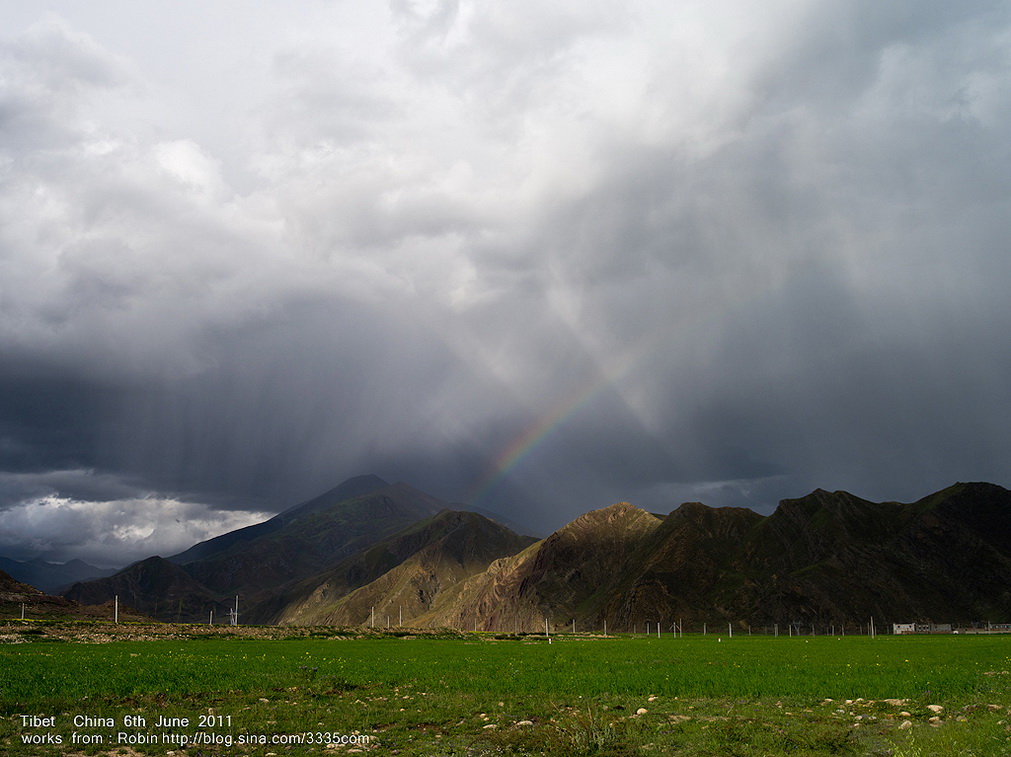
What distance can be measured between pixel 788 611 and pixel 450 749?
204m

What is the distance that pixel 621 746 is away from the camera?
15.5 metres

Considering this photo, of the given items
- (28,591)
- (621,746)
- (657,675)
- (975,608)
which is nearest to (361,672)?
(657,675)

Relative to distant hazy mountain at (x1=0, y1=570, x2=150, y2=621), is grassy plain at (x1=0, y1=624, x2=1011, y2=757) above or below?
above

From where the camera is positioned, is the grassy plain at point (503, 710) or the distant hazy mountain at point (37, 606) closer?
the grassy plain at point (503, 710)

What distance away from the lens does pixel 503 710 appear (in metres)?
20.7

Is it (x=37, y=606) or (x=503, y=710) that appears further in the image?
(x=37, y=606)

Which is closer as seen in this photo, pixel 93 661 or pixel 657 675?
pixel 657 675

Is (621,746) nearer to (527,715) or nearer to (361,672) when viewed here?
(527,715)

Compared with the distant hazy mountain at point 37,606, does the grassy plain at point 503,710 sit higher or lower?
higher

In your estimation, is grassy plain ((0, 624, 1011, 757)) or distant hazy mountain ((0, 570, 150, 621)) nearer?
grassy plain ((0, 624, 1011, 757))

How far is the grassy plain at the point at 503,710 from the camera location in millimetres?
15844

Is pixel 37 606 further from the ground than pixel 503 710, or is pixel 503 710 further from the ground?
pixel 503 710

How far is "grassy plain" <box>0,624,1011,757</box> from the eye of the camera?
624 inches

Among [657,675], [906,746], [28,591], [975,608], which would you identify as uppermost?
[906,746]
